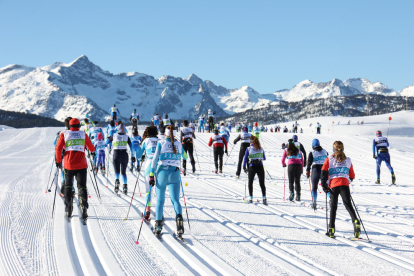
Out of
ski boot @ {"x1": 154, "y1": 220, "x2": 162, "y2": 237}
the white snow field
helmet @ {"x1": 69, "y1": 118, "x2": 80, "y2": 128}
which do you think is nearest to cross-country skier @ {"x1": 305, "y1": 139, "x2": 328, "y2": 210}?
the white snow field

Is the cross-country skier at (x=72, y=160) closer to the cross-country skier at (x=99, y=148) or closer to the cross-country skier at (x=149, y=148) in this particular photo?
the cross-country skier at (x=149, y=148)

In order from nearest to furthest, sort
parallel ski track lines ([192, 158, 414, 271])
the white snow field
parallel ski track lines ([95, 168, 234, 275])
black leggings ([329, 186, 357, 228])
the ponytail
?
parallel ski track lines ([95, 168, 234, 275])
the white snow field
parallel ski track lines ([192, 158, 414, 271])
black leggings ([329, 186, 357, 228])
the ponytail

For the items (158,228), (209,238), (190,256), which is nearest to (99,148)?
(158,228)

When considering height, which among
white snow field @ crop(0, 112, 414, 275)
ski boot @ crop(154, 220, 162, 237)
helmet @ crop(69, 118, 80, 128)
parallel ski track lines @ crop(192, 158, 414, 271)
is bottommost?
parallel ski track lines @ crop(192, 158, 414, 271)

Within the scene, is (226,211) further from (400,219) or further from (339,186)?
(400,219)

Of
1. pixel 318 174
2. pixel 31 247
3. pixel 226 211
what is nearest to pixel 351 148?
pixel 318 174

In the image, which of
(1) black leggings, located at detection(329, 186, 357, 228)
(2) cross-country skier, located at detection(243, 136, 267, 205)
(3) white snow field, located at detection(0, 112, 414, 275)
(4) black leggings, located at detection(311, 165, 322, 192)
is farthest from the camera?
(2) cross-country skier, located at detection(243, 136, 267, 205)

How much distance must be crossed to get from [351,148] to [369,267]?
23292 mm

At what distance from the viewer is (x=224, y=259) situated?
483 cm

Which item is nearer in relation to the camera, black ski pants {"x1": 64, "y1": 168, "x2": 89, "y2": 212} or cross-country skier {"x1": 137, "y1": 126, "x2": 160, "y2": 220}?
black ski pants {"x1": 64, "y1": 168, "x2": 89, "y2": 212}

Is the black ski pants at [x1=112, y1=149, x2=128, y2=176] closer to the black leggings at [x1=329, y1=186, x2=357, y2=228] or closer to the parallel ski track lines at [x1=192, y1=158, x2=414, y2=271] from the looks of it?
the parallel ski track lines at [x1=192, y1=158, x2=414, y2=271]

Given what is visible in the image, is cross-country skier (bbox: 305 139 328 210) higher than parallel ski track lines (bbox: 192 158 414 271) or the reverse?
higher

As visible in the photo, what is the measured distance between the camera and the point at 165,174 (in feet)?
18.9

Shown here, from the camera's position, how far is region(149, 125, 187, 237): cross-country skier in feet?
18.7
